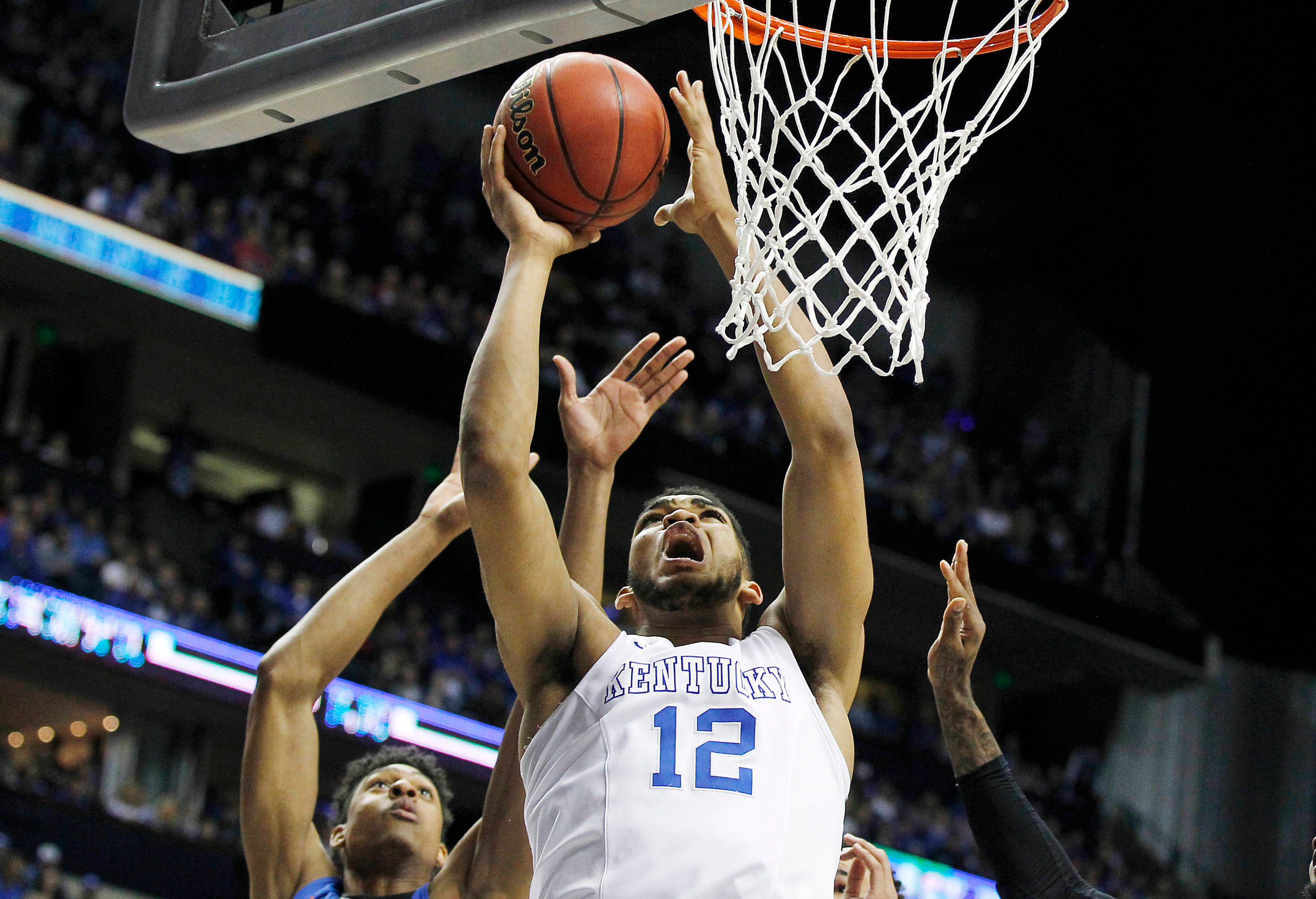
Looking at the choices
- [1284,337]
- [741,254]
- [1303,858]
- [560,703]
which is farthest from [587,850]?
[1303,858]

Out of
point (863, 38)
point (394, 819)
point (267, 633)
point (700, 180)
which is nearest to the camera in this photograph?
point (700, 180)

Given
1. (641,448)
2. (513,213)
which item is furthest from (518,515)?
(641,448)

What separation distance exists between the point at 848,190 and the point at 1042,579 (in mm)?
13254

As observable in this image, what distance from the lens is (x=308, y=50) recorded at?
9.73 ft

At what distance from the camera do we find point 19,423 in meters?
13.5

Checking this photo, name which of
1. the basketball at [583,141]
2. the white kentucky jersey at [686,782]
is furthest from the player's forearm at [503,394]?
the white kentucky jersey at [686,782]

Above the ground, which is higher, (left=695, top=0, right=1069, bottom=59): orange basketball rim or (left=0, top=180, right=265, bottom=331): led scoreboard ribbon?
(left=0, top=180, right=265, bottom=331): led scoreboard ribbon

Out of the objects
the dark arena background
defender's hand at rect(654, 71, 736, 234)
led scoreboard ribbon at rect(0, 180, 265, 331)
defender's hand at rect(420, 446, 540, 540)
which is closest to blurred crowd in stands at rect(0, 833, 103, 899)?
the dark arena background

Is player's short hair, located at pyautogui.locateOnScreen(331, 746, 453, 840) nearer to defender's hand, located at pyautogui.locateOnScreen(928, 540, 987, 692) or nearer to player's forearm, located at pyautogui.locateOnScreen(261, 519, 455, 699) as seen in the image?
player's forearm, located at pyautogui.locateOnScreen(261, 519, 455, 699)

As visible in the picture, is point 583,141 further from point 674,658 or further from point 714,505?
point 674,658

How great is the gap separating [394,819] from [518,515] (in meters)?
1.16

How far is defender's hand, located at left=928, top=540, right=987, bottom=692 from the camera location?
3051mm

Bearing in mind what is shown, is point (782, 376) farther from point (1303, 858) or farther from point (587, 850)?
point (1303, 858)

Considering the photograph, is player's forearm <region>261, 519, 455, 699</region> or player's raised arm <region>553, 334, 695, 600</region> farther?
player's forearm <region>261, 519, 455, 699</region>
